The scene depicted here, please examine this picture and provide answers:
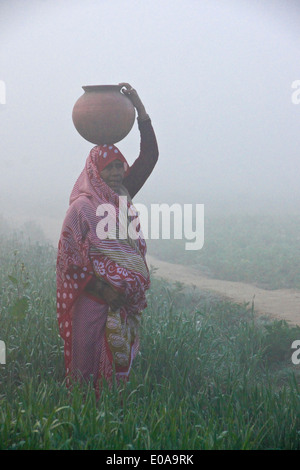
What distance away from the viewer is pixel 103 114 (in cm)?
364

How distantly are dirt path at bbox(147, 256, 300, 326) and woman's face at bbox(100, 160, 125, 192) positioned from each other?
8.38 feet

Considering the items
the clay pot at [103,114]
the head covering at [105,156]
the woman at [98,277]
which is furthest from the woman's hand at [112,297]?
the clay pot at [103,114]

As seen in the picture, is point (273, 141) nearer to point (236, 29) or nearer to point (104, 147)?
point (236, 29)

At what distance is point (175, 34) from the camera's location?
4441 centimetres

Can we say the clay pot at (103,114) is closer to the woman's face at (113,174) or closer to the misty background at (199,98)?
the woman's face at (113,174)

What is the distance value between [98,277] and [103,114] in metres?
0.97

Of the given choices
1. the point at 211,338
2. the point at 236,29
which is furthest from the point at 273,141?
the point at 211,338

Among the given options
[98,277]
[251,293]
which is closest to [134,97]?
[98,277]

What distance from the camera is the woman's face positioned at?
12.1ft

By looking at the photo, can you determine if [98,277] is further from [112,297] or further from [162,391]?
[162,391]

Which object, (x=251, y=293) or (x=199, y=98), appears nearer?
(x=251, y=293)

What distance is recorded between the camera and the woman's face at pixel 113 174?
3.70 meters

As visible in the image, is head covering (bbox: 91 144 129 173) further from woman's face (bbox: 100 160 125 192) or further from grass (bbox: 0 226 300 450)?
grass (bbox: 0 226 300 450)

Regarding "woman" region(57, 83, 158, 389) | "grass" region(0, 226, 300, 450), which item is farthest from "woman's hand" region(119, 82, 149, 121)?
"grass" region(0, 226, 300, 450)
